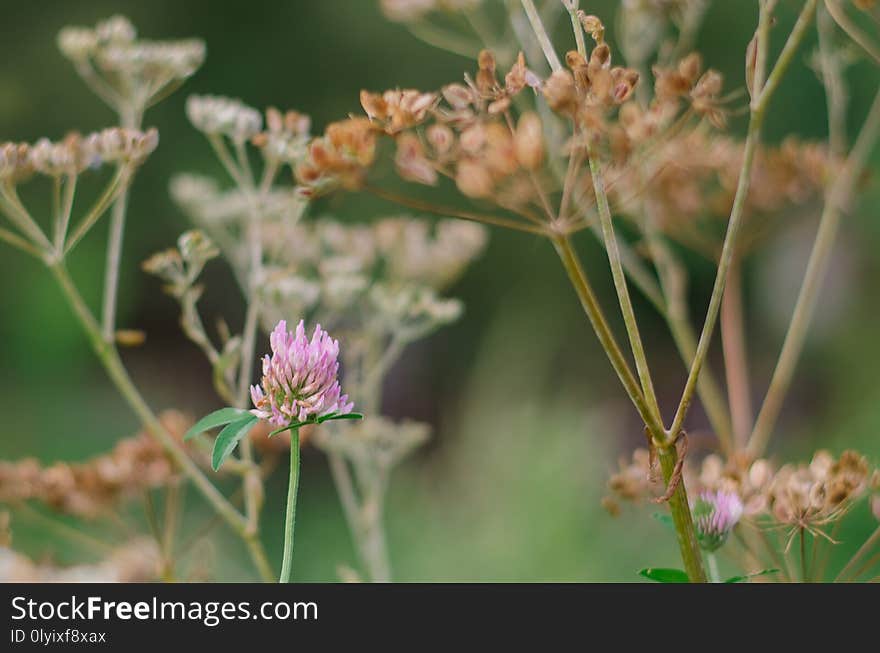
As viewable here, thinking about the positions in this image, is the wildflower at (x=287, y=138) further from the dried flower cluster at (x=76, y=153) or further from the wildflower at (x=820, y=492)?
the wildflower at (x=820, y=492)

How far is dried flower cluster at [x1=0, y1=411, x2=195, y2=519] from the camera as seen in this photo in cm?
67

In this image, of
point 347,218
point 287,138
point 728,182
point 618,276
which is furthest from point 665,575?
point 347,218

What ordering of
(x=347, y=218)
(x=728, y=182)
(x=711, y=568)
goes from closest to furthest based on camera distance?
(x=711, y=568), (x=728, y=182), (x=347, y=218)

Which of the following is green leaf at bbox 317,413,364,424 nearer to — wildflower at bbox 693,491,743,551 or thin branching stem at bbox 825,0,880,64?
wildflower at bbox 693,491,743,551

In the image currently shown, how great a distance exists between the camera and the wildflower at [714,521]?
447 millimetres

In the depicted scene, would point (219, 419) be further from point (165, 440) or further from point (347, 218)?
point (347, 218)

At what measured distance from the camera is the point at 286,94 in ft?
10.8

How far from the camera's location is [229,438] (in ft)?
1.42

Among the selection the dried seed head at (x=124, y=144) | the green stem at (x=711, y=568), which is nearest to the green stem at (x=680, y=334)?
the green stem at (x=711, y=568)

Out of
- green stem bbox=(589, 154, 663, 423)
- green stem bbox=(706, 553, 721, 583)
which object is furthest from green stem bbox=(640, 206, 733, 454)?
green stem bbox=(589, 154, 663, 423)

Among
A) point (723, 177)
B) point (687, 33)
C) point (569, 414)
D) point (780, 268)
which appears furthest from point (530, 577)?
point (780, 268)

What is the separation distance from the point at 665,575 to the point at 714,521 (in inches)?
1.6

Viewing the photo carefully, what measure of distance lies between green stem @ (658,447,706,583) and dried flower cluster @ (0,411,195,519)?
1.31ft
